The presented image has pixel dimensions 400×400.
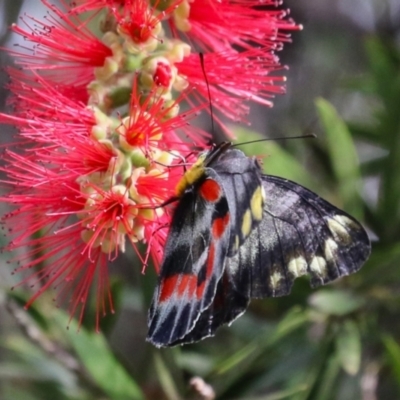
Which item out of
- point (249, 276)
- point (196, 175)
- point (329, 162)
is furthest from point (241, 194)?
point (329, 162)

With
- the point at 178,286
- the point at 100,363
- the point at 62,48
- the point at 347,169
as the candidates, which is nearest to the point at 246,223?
the point at 178,286

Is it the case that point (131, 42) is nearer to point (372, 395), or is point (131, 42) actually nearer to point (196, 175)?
point (196, 175)

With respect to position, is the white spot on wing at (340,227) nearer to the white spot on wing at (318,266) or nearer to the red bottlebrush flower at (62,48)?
the white spot on wing at (318,266)

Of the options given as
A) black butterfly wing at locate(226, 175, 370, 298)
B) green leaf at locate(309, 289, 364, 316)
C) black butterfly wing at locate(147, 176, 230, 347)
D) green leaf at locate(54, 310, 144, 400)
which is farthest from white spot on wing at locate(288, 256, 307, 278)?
green leaf at locate(54, 310, 144, 400)

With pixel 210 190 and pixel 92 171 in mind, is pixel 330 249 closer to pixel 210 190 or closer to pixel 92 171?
pixel 210 190

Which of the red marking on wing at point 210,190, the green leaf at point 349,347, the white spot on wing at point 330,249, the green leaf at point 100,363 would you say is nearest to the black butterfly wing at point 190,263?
the red marking on wing at point 210,190

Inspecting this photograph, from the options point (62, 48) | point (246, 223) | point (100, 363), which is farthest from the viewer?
point (100, 363)
